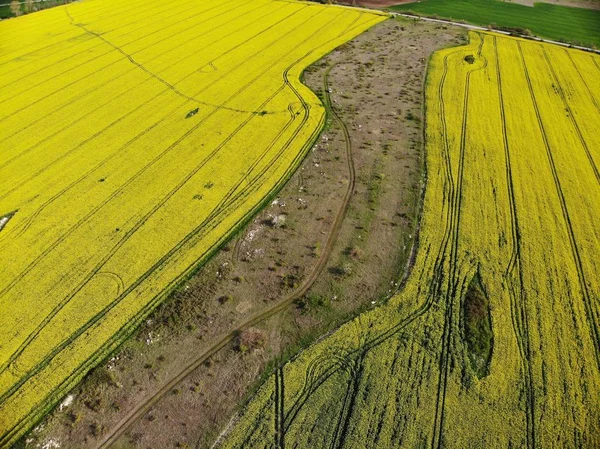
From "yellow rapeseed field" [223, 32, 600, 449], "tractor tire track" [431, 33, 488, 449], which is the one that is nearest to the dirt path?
"yellow rapeseed field" [223, 32, 600, 449]

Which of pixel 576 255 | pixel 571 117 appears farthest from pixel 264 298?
pixel 571 117

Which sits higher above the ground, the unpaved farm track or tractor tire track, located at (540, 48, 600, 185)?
tractor tire track, located at (540, 48, 600, 185)

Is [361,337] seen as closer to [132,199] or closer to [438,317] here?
[438,317]

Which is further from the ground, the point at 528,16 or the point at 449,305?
the point at 528,16

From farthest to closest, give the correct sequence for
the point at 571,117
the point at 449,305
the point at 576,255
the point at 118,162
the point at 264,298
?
the point at 571,117
the point at 118,162
the point at 576,255
the point at 264,298
the point at 449,305

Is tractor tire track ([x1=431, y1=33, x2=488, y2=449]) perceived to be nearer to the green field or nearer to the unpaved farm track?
the unpaved farm track

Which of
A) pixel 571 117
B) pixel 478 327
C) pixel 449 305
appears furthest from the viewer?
pixel 571 117

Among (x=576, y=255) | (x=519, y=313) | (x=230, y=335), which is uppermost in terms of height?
(x=576, y=255)

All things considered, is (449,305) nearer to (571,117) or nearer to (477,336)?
(477,336)
